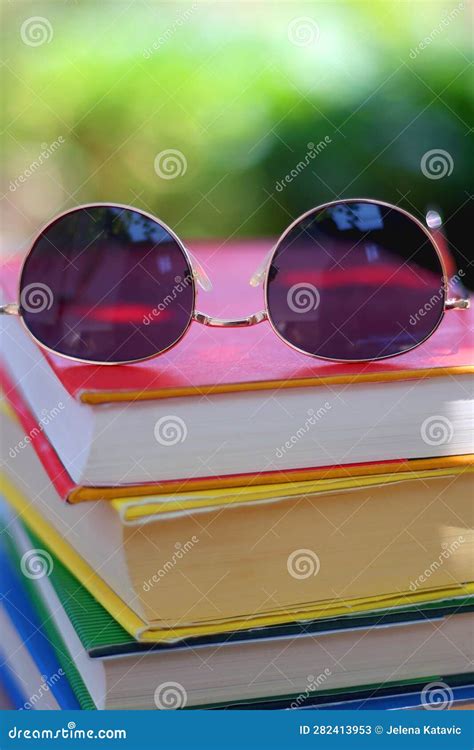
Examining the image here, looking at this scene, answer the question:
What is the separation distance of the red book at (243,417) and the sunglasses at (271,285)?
0.6 inches

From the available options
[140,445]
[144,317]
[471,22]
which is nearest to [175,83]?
[471,22]

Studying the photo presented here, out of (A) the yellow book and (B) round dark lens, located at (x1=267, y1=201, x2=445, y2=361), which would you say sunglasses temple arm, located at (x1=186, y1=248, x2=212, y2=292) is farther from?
(A) the yellow book

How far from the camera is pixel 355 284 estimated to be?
487mm

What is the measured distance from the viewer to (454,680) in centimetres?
46

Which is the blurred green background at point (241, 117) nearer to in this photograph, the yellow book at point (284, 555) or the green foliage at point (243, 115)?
the green foliage at point (243, 115)

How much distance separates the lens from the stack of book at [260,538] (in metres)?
0.41

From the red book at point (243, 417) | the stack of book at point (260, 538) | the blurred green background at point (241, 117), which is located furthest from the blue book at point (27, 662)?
the blurred green background at point (241, 117)

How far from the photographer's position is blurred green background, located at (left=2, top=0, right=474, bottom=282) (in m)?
1.02

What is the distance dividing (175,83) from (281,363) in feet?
2.35

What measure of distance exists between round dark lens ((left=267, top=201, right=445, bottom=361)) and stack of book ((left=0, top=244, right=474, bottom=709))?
0.03m

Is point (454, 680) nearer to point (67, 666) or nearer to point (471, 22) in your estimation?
point (67, 666)

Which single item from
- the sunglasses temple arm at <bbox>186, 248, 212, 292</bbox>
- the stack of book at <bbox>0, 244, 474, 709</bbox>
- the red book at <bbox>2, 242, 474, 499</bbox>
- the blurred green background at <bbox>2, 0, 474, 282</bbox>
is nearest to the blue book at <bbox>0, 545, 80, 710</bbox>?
the stack of book at <bbox>0, 244, 474, 709</bbox>

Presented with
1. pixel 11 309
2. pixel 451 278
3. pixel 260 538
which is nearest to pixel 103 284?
pixel 11 309

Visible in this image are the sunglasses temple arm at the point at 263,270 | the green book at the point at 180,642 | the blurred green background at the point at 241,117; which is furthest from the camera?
the blurred green background at the point at 241,117
